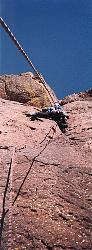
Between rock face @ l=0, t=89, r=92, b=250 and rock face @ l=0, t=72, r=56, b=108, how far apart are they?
5746 millimetres

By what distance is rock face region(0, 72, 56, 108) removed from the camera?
56.4ft

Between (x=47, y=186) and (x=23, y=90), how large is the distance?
10674mm

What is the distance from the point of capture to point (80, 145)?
9.65 metres

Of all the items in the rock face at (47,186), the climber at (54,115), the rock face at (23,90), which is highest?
the rock face at (23,90)

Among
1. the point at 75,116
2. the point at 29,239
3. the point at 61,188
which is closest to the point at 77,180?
the point at 61,188

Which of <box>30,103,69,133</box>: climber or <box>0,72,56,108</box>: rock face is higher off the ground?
<box>0,72,56,108</box>: rock face

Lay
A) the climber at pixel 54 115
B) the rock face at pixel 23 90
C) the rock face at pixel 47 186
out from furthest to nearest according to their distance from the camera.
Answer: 1. the rock face at pixel 23 90
2. the climber at pixel 54 115
3. the rock face at pixel 47 186

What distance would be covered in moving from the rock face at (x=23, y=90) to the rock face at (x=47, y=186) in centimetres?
575

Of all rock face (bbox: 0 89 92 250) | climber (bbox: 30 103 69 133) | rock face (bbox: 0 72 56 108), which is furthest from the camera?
rock face (bbox: 0 72 56 108)

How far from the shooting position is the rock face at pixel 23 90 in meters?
17.2

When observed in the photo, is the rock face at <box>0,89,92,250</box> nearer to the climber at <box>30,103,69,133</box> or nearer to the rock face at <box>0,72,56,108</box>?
the climber at <box>30,103,69,133</box>

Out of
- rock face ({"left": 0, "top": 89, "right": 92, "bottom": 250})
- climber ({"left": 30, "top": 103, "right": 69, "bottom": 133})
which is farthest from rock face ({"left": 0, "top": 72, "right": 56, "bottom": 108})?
rock face ({"left": 0, "top": 89, "right": 92, "bottom": 250})

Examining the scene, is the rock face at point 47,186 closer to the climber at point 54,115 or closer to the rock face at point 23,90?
the climber at point 54,115

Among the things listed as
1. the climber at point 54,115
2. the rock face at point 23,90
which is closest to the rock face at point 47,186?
the climber at point 54,115
